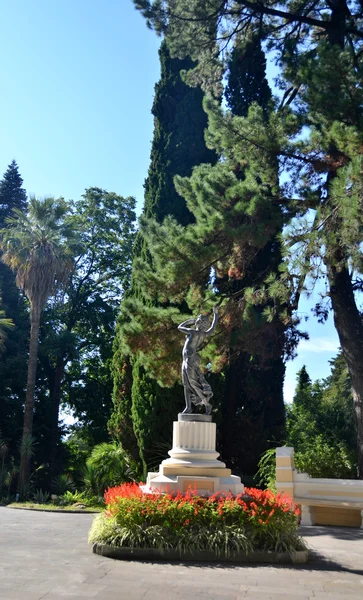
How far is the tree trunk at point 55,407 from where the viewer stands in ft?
94.9

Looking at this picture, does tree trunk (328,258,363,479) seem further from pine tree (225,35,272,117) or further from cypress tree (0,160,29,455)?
cypress tree (0,160,29,455)

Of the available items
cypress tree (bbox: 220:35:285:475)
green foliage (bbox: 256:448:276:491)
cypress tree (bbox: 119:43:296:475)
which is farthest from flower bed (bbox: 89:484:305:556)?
cypress tree (bbox: 220:35:285:475)

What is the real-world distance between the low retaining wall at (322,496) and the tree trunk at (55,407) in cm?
1744

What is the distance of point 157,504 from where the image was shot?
8727 millimetres

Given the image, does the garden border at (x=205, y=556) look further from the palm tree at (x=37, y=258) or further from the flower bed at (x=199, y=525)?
the palm tree at (x=37, y=258)

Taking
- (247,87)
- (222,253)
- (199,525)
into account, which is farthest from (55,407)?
(199,525)

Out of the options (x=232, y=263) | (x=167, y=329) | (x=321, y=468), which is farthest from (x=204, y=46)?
(x=321, y=468)

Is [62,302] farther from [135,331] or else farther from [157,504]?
[157,504]

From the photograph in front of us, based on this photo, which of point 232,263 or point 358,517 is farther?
point 232,263

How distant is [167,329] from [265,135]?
196 inches

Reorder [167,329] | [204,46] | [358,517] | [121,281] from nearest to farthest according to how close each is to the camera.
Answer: [358,517] → [167,329] → [204,46] → [121,281]

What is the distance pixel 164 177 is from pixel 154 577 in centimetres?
1521

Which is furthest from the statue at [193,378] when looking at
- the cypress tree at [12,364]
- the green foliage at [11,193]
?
the green foliage at [11,193]

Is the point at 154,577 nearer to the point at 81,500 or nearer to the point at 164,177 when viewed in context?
the point at 81,500
